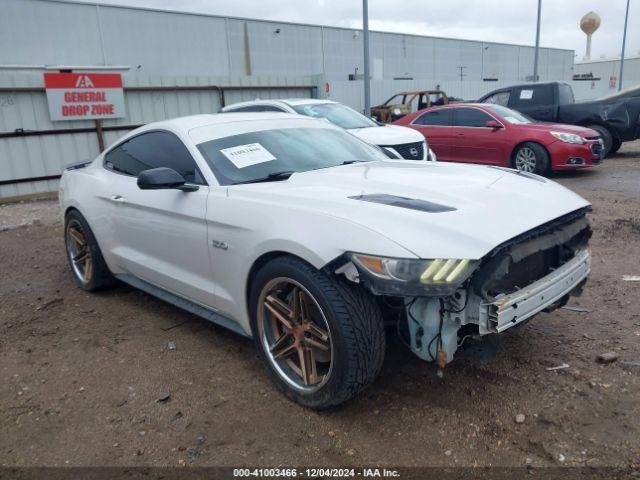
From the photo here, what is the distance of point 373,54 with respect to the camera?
3431cm

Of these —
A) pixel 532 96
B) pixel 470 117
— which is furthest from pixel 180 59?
pixel 470 117

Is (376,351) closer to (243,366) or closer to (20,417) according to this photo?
(243,366)

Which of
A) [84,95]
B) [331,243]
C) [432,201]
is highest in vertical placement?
[84,95]

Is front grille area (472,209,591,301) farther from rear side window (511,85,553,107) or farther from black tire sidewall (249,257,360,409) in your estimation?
rear side window (511,85,553,107)

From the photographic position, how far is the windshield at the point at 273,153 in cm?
356

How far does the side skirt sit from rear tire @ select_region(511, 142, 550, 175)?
7.77m

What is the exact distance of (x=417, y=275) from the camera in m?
2.41

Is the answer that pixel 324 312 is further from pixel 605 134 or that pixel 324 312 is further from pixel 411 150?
pixel 605 134

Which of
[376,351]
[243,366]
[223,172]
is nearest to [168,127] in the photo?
[223,172]

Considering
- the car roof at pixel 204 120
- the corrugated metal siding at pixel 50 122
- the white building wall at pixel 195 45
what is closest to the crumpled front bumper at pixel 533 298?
the car roof at pixel 204 120

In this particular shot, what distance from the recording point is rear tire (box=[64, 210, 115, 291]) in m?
4.72

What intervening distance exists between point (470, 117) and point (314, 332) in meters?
8.99

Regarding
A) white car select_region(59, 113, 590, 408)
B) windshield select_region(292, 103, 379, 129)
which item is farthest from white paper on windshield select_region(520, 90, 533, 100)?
white car select_region(59, 113, 590, 408)

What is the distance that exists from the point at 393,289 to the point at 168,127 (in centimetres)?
241
